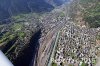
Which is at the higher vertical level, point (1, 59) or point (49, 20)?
point (1, 59)

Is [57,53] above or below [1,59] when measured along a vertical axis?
below

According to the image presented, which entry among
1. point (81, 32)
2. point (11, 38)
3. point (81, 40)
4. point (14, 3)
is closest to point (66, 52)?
point (81, 40)

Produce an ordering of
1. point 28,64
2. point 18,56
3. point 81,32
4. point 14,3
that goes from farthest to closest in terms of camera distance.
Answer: point 14,3, point 81,32, point 18,56, point 28,64

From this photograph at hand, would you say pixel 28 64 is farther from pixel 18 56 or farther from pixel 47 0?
pixel 47 0

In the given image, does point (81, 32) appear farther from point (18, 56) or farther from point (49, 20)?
point (49, 20)

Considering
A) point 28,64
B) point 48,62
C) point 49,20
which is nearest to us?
point 48,62

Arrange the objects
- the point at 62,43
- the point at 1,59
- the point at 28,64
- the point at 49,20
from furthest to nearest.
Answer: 1. the point at 49,20
2. the point at 62,43
3. the point at 28,64
4. the point at 1,59

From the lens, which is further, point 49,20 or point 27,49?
point 49,20

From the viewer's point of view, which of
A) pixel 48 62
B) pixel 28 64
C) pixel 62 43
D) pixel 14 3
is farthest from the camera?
pixel 14 3

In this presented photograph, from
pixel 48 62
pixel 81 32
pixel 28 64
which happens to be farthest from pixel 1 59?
pixel 81 32

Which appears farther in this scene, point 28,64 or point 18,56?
point 18,56
